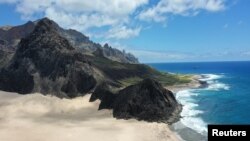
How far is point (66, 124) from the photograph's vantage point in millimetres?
88000

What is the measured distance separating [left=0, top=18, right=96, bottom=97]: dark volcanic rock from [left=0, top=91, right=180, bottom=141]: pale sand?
8501 millimetres

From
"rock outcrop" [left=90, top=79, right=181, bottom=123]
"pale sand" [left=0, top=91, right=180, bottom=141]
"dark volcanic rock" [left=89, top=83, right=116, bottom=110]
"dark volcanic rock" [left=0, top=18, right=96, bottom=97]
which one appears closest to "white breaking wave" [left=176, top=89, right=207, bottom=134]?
"rock outcrop" [left=90, top=79, right=181, bottom=123]

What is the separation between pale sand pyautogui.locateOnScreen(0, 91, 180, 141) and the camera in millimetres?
76188

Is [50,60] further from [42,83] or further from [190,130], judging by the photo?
[190,130]

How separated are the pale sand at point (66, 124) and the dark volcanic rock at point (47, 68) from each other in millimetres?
8501

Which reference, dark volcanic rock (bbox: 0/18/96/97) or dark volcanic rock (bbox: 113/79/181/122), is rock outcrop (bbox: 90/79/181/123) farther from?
dark volcanic rock (bbox: 0/18/96/97)

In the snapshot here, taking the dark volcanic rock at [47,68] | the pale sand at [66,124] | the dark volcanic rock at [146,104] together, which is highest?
the dark volcanic rock at [47,68]

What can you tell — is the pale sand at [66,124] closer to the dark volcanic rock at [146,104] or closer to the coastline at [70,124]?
the coastline at [70,124]

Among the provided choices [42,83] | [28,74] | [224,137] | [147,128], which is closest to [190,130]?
[147,128]

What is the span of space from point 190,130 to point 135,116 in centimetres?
1646

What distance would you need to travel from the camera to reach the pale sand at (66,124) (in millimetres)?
76188

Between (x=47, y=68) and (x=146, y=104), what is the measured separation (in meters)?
53.5

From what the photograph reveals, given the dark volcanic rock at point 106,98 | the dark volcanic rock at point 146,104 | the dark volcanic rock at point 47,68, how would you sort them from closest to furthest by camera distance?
the dark volcanic rock at point 146,104, the dark volcanic rock at point 106,98, the dark volcanic rock at point 47,68

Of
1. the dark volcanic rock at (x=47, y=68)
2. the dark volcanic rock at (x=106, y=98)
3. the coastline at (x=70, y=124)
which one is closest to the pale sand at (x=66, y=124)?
the coastline at (x=70, y=124)
